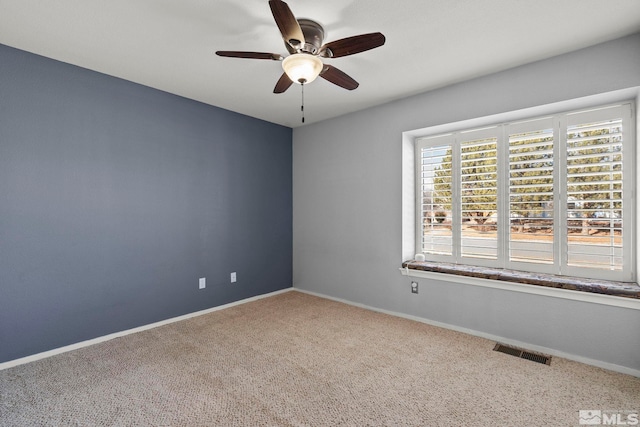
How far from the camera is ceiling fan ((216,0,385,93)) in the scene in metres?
1.72

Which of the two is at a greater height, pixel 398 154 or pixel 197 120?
pixel 197 120

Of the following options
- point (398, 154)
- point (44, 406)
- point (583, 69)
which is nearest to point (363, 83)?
point (398, 154)

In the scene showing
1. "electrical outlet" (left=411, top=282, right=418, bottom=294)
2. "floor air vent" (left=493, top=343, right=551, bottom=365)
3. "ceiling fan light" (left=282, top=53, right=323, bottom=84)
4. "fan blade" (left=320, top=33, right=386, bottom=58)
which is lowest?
"floor air vent" (left=493, top=343, right=551, bottom=365)

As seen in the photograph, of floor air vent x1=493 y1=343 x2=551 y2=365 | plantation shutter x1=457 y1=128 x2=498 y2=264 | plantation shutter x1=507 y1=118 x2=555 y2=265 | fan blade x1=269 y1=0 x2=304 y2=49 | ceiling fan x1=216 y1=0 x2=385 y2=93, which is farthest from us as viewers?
plantation shutter x1=457 y1=128 x2=498 y2=264

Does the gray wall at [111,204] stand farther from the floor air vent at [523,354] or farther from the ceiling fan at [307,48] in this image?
the floor air vent at [523,354]

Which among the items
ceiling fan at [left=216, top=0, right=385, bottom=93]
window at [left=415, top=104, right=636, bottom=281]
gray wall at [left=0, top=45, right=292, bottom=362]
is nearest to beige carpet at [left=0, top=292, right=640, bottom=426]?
gray wall at [left=0, top=45, right=292, bottom=362]

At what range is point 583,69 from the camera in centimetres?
250

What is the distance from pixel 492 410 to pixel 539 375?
0.69 metres

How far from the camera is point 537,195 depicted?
2855 mm

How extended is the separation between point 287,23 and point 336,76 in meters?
0.71

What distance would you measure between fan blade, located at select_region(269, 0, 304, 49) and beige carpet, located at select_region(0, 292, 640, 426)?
2.21 metres

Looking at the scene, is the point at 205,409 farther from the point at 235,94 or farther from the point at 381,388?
the point at 235,94

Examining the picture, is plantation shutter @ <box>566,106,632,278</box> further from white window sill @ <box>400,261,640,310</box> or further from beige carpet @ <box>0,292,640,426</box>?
beige carpet @ <box>0,292,640,426</box>

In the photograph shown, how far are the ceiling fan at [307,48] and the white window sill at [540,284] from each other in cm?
218
